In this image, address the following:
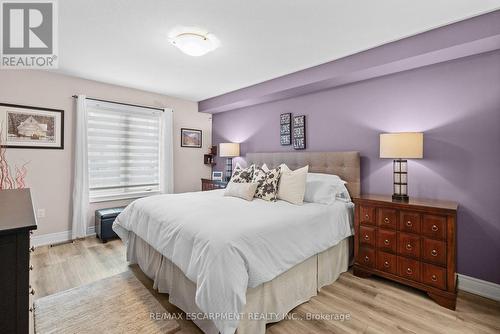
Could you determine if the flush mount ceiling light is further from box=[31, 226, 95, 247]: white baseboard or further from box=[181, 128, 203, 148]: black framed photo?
box=[31, 226, 95, 247]: white baseboard

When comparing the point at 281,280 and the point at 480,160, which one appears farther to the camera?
the point at 480,160

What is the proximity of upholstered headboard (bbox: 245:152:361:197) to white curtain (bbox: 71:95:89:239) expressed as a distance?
278 centimetres

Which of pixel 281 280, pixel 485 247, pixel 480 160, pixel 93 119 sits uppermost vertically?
pixel 93 119

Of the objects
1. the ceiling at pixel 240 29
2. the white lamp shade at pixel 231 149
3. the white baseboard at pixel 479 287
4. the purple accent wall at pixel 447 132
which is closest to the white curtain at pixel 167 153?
the white lamp shade at pixel 231 149

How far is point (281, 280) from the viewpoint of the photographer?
1.85 metres

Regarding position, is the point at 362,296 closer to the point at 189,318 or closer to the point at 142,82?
the point at 189,318

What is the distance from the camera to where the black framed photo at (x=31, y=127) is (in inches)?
119

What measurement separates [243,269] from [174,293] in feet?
2.91

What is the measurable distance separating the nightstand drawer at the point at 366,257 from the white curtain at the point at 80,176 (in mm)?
3859

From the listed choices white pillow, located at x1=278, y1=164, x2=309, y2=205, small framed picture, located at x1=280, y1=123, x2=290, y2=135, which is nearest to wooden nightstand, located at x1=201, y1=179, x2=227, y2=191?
small framed picture, located at x1=280, y1=123, x2=290, y2=135

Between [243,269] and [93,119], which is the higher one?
[93,119]

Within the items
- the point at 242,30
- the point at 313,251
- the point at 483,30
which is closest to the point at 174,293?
the point at 313,251

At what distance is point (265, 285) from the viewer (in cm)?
172

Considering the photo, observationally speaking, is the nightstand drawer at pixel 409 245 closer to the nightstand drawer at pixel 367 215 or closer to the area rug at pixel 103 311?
the nightstand drawer at pixel 367 215
